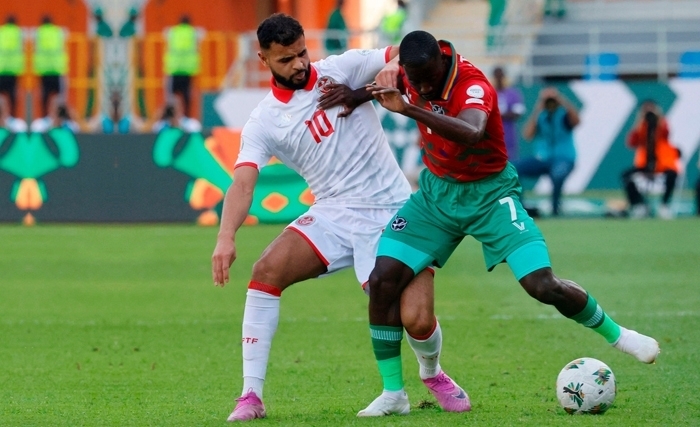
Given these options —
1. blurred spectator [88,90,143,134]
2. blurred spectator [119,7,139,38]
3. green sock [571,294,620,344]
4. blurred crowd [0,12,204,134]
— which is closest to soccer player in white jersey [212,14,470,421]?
green sock [571,294,620,344]

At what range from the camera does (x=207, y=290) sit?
1254 cm

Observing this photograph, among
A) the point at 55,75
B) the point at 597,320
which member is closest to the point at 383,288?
the point at 597,320

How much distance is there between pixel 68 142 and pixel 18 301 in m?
7.93

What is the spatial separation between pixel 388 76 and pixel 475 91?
0.56 metres

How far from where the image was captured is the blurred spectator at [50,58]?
27.1 metres

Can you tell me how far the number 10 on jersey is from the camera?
7.02 m

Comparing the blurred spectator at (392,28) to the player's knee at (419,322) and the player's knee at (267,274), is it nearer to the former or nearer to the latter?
the player's knee at (267,274)

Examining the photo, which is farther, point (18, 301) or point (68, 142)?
point (68, 142)

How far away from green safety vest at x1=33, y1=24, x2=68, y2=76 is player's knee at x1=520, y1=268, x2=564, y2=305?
22.3 meters

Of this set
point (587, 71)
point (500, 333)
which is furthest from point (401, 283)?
point (587, 71)

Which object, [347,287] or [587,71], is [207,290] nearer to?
[347,287]

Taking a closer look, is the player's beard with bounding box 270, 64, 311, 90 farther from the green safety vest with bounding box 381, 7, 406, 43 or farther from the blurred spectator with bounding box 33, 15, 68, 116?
the blurred spectator with bounding box 33, 15, 68, 116

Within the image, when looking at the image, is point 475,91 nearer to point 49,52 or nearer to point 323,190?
point 323,190

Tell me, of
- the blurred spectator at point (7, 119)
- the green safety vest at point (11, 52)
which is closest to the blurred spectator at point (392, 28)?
the green safety vest at point (11, 52)
